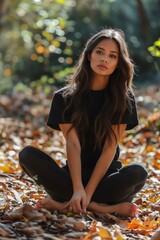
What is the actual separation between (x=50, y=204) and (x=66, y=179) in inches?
9.0

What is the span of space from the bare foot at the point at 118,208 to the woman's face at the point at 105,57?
92 centimetres

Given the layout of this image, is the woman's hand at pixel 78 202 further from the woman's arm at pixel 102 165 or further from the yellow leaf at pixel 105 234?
the yellow leaf at pixel 105 234

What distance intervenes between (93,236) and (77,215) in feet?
1.88

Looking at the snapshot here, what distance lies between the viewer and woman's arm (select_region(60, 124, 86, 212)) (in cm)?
378

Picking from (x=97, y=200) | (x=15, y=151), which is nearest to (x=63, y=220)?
(x=97, y=200)

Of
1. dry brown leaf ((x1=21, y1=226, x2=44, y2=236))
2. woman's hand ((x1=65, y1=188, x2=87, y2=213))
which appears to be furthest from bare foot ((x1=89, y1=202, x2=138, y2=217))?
dry brown leaf ((x1=21, y1=226, x2=44, y2=236))

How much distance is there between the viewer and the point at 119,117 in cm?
405

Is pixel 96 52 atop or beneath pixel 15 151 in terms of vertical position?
atop

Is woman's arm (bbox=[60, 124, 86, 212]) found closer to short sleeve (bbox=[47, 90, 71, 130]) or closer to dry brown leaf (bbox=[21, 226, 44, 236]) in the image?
short sleeve (bbox=[47, 90, 71, 130])

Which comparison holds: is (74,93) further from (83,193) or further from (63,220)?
(63,220)

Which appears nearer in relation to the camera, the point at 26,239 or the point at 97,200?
the point at 26,239

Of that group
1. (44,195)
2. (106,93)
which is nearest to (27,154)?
(44,195)

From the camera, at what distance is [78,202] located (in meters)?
3.76

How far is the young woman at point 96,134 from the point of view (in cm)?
392
